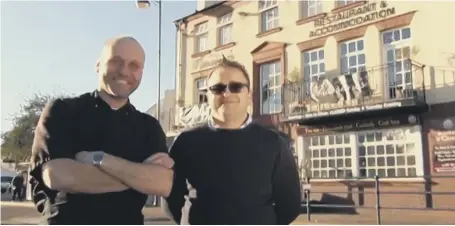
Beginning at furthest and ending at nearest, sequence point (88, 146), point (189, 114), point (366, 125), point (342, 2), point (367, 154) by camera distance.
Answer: point (189, 114), point (342, 2), point (367, 154), point (366, 125), point (88, 146)

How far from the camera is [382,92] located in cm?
1265

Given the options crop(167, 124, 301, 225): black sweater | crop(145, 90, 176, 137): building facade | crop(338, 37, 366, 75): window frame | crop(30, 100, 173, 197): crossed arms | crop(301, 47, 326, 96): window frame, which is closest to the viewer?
crop(30, 100, 173, 197): crossed arms

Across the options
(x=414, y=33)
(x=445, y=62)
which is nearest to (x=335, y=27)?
(x=414, y=33)

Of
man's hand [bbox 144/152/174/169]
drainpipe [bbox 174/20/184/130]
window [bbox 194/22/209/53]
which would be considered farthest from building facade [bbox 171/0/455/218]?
man's hand [bbox 144/152/174/169]

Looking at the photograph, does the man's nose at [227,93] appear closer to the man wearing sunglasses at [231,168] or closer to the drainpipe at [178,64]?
the man wearing sunglasses at [231,168]

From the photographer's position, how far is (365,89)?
12812 millimetres

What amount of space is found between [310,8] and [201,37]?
16.8 feet

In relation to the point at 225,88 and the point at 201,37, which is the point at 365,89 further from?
the point at 225,88

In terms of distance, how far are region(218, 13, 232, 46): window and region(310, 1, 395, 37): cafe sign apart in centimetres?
375

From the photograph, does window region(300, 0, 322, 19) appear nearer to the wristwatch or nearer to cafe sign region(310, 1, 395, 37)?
cafe sign region(310, 1, 395, 37)

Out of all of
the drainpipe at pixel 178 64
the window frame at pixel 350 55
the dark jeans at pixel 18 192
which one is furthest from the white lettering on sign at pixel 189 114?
the dark jeans at pixel 18 192

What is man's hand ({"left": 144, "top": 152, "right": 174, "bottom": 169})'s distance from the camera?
1.86 metres

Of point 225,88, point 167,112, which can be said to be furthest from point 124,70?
point 167,112

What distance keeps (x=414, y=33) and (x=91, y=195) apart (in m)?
12.2
